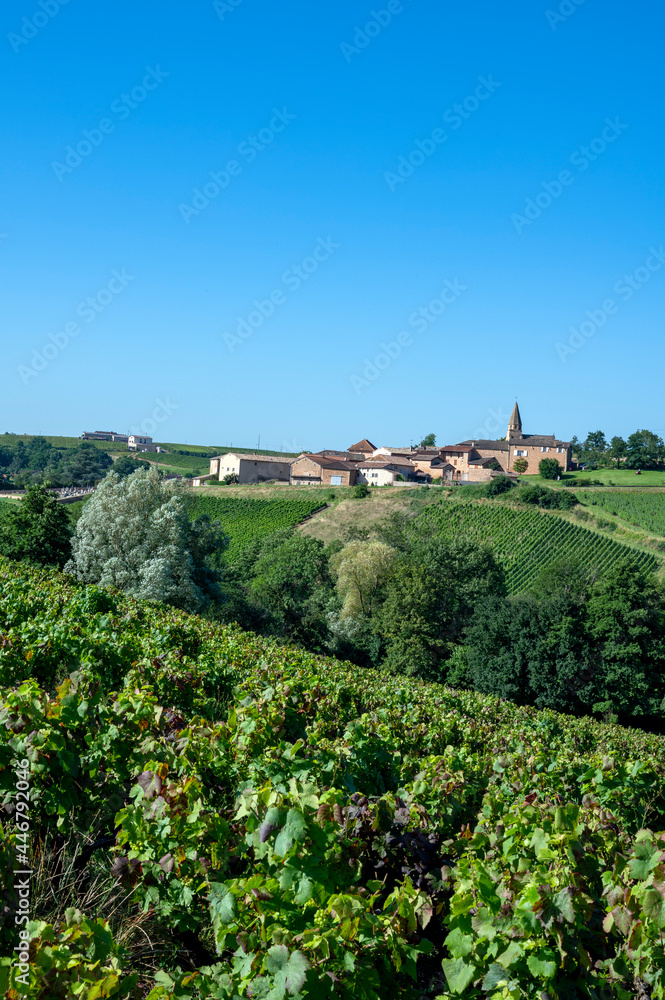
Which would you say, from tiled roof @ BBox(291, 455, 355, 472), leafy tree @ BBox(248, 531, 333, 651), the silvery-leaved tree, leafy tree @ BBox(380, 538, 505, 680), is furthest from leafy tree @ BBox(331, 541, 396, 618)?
tiled roof @ BBox(291, 455, 355, 472)

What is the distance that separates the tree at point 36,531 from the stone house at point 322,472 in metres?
60.8

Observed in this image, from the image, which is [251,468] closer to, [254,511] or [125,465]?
[254,511]

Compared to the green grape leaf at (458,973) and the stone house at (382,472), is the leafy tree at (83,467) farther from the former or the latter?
the green grape leaf at (458,973)

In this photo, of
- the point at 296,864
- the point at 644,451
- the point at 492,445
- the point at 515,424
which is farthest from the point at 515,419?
the point at 296,864

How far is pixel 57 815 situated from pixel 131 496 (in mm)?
27026

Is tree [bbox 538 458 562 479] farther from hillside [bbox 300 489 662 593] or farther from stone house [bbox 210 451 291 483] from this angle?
stone house [bbox 210 451 291 483]

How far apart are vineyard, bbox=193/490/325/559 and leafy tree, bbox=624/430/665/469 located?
167 ft

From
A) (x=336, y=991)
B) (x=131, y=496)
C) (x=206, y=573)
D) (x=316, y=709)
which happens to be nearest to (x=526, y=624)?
(x=206, y=573)

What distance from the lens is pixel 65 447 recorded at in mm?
152250

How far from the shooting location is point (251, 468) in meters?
93.6

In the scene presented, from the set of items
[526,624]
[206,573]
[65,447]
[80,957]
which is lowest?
[526,624]

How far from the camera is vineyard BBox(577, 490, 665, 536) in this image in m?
67.2

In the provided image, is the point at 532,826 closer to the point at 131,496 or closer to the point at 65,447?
the point at 131,496

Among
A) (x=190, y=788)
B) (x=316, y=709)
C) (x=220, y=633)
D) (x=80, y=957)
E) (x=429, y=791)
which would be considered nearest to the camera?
(x=80, y=957)
